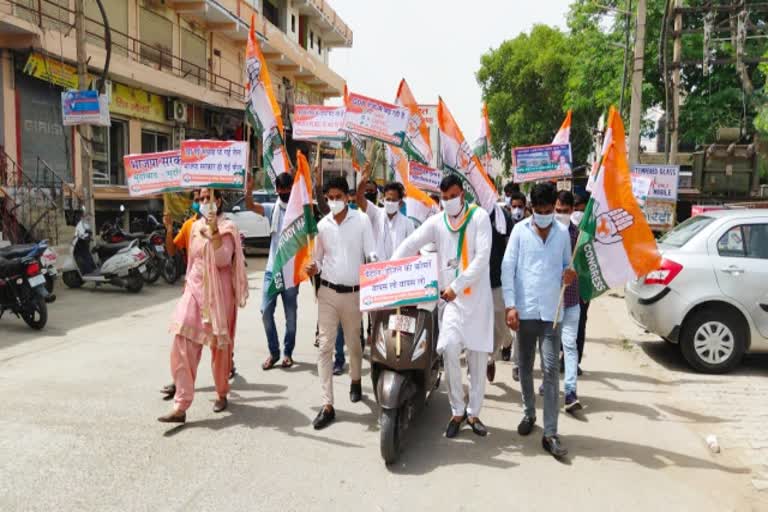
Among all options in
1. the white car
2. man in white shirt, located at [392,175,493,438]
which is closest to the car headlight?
man in white shirt, located at [392,175,493,438]

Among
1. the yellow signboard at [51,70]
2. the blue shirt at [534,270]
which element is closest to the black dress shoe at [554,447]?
the blue shirt at [534,270]

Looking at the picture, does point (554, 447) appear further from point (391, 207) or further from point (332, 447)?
point (391, 207)

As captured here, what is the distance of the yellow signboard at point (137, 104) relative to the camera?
18422mm

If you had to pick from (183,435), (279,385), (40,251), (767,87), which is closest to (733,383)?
(279,385)

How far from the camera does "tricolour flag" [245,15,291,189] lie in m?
6.12

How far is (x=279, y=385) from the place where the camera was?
19.5 ft

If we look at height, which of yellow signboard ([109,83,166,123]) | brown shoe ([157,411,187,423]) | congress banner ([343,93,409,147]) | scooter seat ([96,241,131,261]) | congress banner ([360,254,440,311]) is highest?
yellow signboard ([109,83,166,123])

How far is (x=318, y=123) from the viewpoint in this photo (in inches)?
325

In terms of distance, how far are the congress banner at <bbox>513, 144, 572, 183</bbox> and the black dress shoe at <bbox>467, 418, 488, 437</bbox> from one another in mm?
5060

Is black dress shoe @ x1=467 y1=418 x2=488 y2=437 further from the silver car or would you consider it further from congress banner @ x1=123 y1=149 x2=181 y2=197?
congress banner @ x1=123 y1=149 x2=181 y2=197

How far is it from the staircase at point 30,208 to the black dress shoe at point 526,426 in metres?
11.5

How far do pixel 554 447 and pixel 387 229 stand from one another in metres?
2.89

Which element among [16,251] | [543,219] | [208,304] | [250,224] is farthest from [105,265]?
[543,219]

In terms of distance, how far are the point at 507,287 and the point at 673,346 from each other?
4423 millimetres
